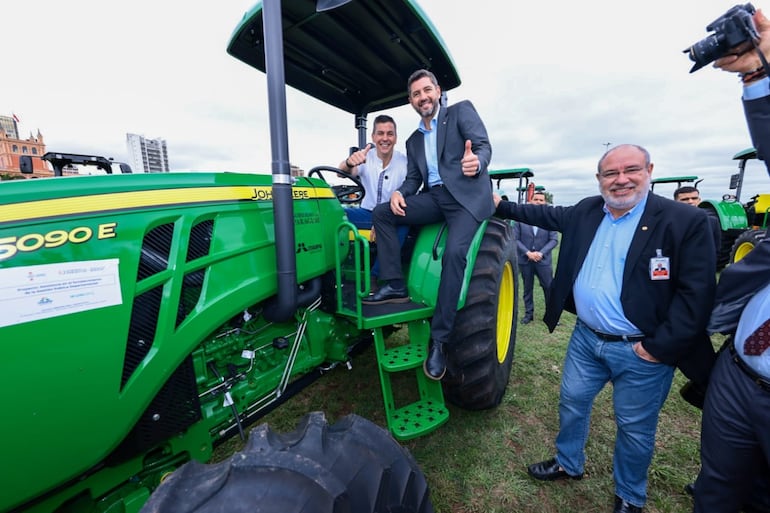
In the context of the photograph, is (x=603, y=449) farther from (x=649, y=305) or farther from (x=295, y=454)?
(x=295, y=454)

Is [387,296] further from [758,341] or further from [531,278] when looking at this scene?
[531,278]

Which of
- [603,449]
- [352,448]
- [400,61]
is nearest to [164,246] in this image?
[352,448]

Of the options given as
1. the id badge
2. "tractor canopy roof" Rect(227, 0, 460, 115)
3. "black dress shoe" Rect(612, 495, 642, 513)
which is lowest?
"black dress shoe" Rect(612, 495, 642, 513)

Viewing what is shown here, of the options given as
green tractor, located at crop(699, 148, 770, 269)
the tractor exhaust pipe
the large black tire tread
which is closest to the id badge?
the large black tire tread

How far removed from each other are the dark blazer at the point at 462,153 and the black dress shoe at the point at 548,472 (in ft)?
4.92

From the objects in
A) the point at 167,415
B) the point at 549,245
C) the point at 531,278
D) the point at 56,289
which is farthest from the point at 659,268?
the point at 531,278

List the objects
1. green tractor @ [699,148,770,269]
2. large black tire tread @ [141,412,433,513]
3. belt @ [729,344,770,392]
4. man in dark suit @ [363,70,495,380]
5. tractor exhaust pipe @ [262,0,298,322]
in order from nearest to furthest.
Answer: large black tire tread @ [141,412,433,513], belt @ [729,344,770,392], tractor exhaust pipe @ [262,0,298,322], man in dark suit @ [363,70,495,380], green tractor @ [699,148,770,269]

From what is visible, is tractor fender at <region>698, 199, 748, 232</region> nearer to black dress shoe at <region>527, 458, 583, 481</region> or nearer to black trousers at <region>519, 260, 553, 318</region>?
black trousers at <region>519, 260, 553, 318</region>

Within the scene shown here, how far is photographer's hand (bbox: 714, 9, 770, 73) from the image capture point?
1165 millimetres

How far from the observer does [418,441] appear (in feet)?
7.98

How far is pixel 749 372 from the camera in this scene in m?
1.31

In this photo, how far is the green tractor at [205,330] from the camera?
3.33 feet

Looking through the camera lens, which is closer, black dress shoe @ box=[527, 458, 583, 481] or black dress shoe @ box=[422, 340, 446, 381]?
black dress shoe @ box=[422, 340, 446, 381]

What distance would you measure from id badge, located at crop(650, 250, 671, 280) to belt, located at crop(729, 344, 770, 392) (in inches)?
13.8
